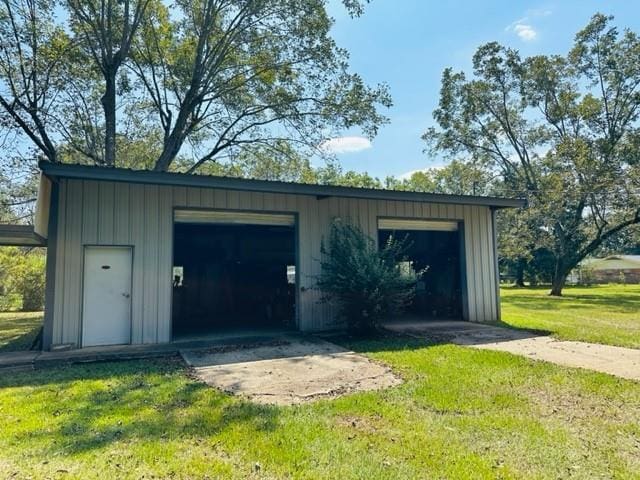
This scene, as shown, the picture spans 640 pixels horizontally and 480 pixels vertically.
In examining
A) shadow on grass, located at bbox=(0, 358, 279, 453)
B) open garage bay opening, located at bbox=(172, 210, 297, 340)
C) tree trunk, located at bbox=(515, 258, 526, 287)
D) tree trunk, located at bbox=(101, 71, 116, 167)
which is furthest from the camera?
tree trunk, located at bbox=(515, 258, 526, 287)

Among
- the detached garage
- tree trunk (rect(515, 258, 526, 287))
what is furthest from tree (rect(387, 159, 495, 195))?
tree trunk (rect(515, 258, 526, 287))

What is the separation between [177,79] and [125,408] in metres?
13.3

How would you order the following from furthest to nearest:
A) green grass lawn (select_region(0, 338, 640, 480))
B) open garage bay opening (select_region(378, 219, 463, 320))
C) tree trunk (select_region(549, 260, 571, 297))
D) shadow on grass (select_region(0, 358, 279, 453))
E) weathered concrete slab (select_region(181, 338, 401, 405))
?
1. tree trunk (select_region(549, 260, 571, 297))
2. open garage bay opening (select_region(378, 219, 463, 320))
3. weathered concrete slab (select_region(181, 338, 401, 405))
4. shadow on grass (select_region(0, 358, 279, 453))
5. green grass lawn (select_region(0, 338, 640, 480))

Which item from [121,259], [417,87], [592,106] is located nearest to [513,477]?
[121,259]

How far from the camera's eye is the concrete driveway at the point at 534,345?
544 cm

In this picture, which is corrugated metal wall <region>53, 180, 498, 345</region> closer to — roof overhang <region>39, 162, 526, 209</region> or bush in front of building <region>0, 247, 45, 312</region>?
roof overhang <region>39, 162, 526, 209</region>

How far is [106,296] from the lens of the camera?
22.2ft

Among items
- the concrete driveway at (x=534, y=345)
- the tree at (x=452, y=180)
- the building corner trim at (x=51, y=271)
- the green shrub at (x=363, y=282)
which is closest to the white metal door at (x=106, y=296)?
the building corner trim at (x=51, y=271)

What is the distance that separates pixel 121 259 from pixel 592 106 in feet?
73.2

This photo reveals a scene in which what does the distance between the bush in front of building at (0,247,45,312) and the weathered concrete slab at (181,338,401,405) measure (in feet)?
42.5

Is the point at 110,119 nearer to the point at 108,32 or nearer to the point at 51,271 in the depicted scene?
the point at 108,32

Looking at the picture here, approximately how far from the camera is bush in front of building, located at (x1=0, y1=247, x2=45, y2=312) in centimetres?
1546

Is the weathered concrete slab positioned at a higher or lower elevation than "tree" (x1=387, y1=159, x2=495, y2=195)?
lower

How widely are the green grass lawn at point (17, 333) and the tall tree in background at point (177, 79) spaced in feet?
16.0
